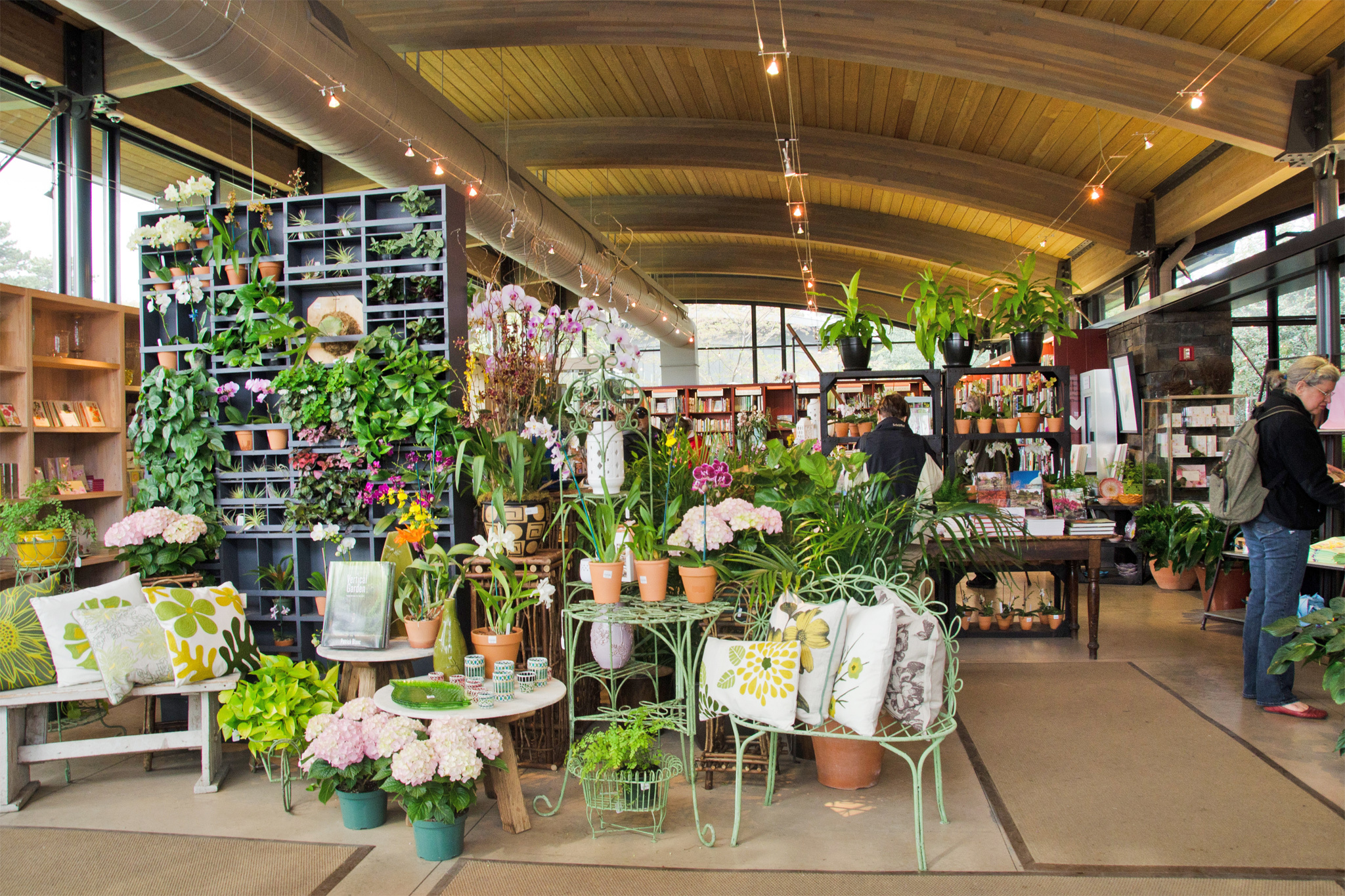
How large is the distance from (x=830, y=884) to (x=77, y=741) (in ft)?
9.58

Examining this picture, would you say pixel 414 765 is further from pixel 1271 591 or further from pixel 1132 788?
pixel 1271 591

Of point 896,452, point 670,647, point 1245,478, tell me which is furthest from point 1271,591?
point 670,647

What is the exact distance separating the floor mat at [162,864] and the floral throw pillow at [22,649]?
0.57 meters

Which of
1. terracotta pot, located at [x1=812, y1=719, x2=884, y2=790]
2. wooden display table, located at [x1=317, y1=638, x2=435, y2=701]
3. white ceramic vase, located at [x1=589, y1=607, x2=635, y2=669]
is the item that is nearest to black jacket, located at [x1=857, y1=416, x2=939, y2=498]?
terracotta pot, located at [x1=812, y1=719, x2=884, y2=790]

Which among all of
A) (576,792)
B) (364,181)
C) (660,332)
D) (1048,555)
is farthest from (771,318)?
(576,792)

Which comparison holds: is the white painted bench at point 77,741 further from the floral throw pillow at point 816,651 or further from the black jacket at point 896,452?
the black jacket at point 896,452

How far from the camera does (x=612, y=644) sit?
3510mm

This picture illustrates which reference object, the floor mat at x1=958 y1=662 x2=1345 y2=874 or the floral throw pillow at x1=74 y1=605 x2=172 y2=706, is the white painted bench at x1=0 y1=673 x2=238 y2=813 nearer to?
the floral throw pillow at x1=74 y1=605 x2=172 y2=706

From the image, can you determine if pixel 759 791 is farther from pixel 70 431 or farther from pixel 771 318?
pixel 771 318

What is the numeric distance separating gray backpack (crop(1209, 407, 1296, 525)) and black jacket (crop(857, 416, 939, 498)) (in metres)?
1.65

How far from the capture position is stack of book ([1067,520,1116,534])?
522 centimetres

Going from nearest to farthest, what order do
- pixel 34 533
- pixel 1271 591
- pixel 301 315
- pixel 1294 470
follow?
1. pixel 1294 470
2. pixel 1271 591
3. pixel 34 533
4. pixel 301 315

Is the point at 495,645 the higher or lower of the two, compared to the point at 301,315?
lower

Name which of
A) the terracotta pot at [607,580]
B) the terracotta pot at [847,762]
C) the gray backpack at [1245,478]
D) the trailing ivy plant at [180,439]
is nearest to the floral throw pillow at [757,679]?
the terracotta pot at [607,580]
